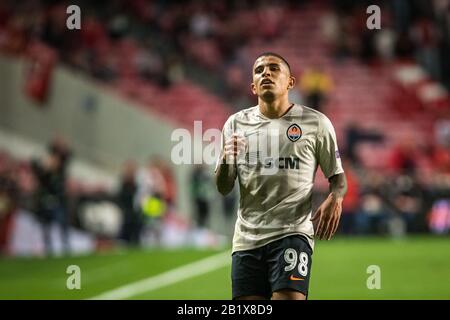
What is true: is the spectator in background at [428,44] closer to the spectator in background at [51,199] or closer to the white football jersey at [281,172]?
the spectator in background at [51,199]

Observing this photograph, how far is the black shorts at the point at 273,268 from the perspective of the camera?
5.64 meters

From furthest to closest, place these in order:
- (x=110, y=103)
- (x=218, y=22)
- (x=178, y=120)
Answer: (x=218, y=22)
(x=178, y=120)
(x=110, y=103)

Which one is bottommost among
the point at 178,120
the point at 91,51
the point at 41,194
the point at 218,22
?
the point at 41,194

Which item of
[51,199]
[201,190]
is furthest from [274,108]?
[201,190]

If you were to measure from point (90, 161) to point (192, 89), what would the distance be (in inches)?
169

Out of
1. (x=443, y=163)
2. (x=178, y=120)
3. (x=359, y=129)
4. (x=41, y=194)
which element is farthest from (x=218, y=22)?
(x=41, y=194)

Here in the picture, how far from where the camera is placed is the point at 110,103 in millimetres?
22234

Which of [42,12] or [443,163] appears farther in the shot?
[42,12]

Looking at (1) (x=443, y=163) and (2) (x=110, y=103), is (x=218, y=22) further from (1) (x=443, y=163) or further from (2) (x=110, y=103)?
(1) (x=443, y=163)

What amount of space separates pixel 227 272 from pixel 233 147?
27.8 ft

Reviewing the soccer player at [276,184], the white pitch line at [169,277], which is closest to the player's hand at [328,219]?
the soccer player at [276,184]

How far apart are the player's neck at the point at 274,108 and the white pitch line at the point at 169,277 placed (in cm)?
572

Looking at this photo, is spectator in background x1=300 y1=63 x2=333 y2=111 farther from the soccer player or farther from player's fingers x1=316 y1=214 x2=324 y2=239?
player's fingers x1=316 y1=214 x2=324 y2=239

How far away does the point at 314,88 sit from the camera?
22.6 metres
